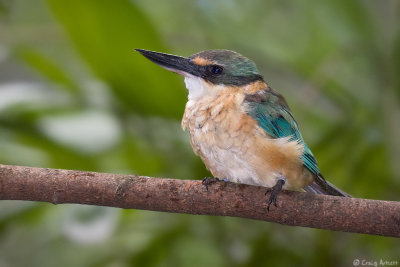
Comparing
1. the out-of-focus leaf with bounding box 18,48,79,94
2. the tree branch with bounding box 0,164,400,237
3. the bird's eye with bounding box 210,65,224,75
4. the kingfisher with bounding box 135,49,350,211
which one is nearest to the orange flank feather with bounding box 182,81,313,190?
the kingfisher with bounding box 135,49,350,211

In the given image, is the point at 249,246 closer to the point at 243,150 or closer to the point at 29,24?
the point at 243,150

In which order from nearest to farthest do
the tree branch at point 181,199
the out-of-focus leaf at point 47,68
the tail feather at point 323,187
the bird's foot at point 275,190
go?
the tree branch at point 181,199 → the bird's foot at point 275,190 → the tail feather at point 323,187 → the out-of-focus leaf at point 47,68

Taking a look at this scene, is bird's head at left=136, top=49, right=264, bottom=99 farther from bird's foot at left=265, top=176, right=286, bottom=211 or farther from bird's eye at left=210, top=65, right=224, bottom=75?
bird's foot at left=265, top=176, right=286, bottom=211

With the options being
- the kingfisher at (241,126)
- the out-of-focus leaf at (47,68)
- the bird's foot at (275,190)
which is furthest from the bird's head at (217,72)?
the out-of-focus leaf at (47,68)

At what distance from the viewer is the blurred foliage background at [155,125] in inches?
95.1

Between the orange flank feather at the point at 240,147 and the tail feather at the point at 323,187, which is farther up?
the orange flank feather at the point at 240,147

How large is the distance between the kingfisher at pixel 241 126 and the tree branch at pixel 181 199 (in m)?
0.18

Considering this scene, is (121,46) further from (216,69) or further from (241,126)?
(241,126)

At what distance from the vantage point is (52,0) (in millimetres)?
2410

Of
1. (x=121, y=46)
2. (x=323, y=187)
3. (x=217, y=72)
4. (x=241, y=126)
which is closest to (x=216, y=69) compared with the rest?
(x=217, y=72)

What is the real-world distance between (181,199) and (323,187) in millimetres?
735

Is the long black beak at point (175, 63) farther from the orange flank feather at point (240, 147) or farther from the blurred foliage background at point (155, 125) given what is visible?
the blurred foliage background at point (155, 125)

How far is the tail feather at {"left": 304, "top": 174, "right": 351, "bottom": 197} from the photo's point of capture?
2090 millimetres

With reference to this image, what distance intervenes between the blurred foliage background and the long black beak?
0.95 ft
